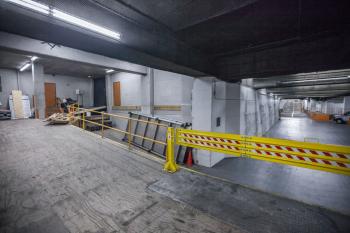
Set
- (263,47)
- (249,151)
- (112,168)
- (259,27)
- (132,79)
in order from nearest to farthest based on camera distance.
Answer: (249,151), (259,27), (112,168), (263,47), (132,79)

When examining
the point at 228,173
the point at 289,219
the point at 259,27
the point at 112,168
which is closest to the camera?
the point at 289,219

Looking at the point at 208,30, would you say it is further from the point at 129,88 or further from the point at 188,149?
the point at 129,88

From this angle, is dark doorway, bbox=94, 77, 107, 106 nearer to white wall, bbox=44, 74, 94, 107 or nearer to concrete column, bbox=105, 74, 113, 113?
white wall, bbox=44, 74, 94, 107

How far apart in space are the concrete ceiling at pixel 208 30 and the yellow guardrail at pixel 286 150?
2209 mm

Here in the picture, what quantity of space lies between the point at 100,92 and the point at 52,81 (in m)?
4.51

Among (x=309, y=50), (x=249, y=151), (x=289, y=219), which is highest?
(x=309, y=50)

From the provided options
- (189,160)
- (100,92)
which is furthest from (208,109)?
(100,92)

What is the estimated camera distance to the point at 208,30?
144 inches

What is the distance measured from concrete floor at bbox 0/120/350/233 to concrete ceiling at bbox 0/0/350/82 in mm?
2743

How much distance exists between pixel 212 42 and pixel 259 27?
1.18 metres

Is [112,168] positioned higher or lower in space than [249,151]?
lower

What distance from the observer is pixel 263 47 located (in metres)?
4.45

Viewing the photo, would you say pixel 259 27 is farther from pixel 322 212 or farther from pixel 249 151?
pixel 322 212

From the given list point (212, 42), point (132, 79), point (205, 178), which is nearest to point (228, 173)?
point (205, 178)
